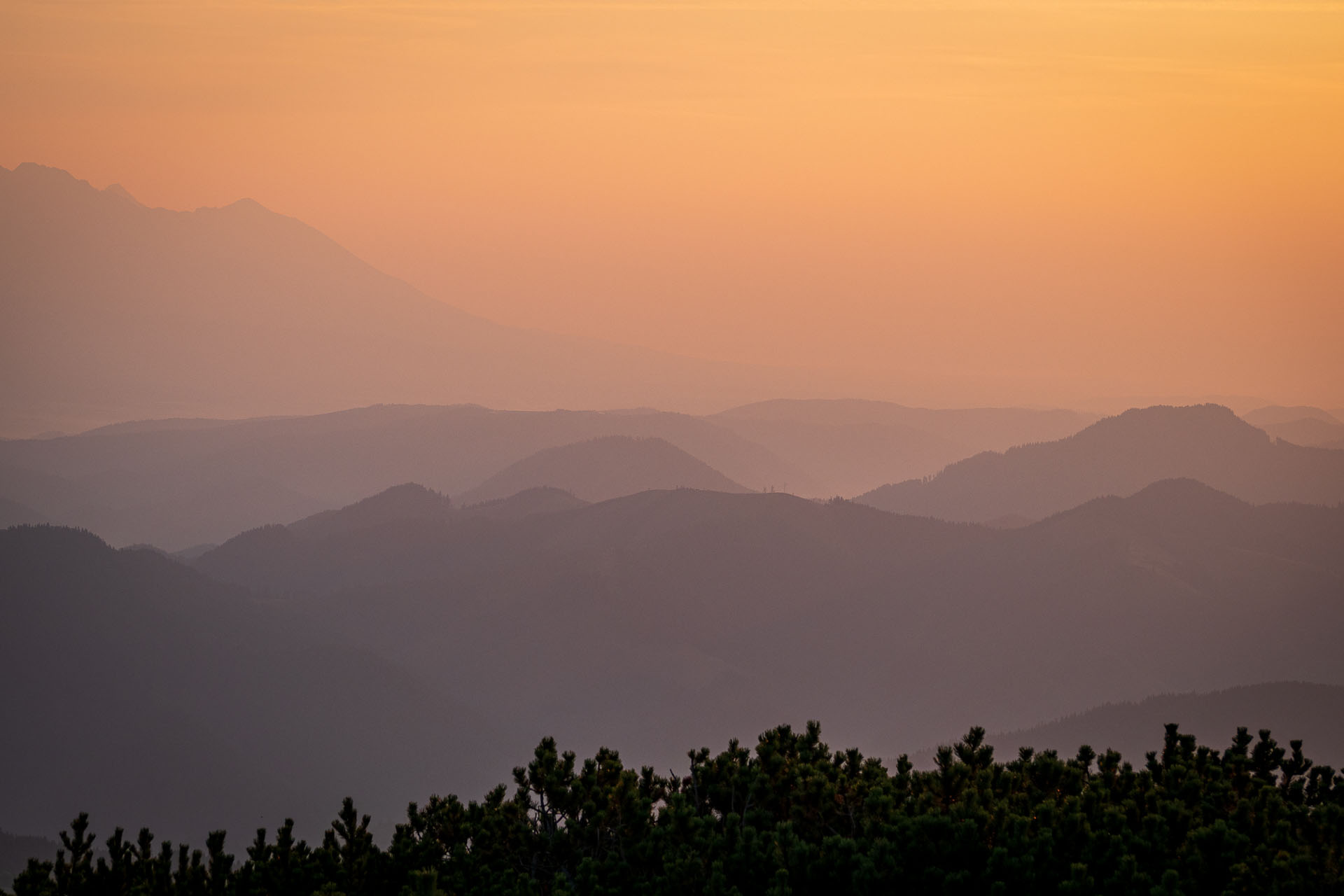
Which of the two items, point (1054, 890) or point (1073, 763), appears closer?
point (1054, 890)

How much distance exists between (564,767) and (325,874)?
5797 millimetres

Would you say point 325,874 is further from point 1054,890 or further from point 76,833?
point 1054,890

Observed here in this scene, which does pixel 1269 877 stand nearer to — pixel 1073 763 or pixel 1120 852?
pixel 1120 852

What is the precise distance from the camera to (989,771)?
2786 centimetres

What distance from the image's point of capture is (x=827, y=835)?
28.4 metres

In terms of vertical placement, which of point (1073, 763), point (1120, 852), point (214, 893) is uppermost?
point (1073, 763)

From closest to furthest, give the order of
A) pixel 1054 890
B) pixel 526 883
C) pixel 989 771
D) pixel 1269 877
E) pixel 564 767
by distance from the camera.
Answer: pixel 1269 877
pixel 1054 890
pixel 526 883
pixel 989 771
pixel 564 767

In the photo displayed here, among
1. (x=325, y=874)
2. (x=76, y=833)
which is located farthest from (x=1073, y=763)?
(x=76, y=833)

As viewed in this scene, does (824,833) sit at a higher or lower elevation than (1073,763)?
lower

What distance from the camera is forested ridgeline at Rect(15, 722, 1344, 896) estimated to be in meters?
24.4

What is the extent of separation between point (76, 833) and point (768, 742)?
1585 cm

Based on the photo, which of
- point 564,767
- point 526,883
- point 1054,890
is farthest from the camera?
point 564,767

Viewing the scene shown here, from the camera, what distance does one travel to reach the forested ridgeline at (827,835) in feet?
80.0

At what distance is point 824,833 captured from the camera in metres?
28.7
